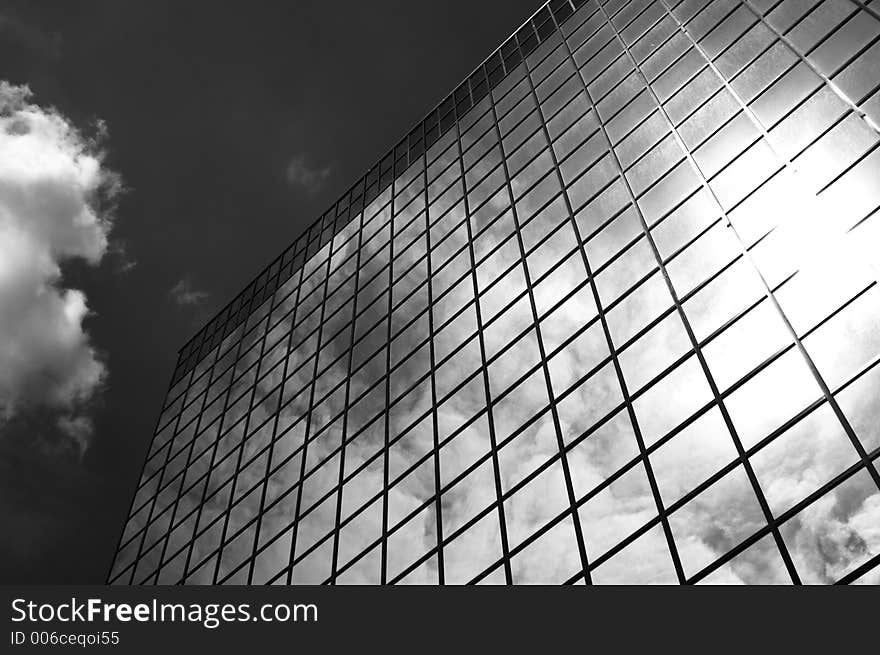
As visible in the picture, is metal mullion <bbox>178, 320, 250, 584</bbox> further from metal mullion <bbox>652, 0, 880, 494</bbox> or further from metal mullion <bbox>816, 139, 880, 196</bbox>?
metal mullion <bbox>816, 139, 880, 196</bbox>

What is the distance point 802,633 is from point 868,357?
14482 millimetres

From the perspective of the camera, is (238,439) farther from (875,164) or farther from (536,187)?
(875,164)

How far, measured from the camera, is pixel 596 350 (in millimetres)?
27125

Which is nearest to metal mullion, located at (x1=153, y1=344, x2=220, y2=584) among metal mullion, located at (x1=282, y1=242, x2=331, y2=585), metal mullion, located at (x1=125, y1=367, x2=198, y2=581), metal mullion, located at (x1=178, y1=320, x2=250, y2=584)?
metal mullion, located at (x1=125, y1=367, x2=198, y2=581)

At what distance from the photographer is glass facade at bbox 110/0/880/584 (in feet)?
66.5

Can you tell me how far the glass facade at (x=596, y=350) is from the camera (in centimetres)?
2028

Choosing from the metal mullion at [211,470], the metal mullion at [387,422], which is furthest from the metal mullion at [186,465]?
the metal mullion at [387,422]

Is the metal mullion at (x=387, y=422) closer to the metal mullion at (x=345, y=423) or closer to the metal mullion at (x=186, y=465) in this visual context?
the metal mullion at (x=345, y=423)

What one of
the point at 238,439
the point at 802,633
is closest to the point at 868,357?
the point at 802,633

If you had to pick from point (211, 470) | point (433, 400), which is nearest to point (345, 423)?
point (433, 400)

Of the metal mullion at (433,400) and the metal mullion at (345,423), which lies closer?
the metal mullion at (433,400)

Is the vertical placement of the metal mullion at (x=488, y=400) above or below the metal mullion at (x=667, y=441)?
above

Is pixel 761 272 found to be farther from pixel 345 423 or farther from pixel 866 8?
pixel 345 423

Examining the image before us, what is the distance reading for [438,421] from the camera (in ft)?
103
